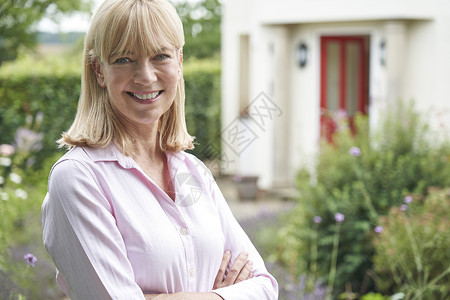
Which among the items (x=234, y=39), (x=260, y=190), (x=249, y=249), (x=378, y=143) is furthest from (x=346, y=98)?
(x=249, y=249)

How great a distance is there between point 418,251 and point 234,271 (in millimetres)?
2462

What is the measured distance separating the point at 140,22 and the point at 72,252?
0.62m

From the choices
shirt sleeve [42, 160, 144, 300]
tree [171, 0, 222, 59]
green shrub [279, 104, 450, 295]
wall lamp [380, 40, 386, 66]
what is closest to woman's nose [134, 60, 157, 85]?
shirt sleeve [42, 160, 144, 300]

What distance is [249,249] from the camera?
6.57ft

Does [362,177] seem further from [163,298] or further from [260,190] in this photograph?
[260,190]

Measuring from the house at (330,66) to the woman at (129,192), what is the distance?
19.1ft

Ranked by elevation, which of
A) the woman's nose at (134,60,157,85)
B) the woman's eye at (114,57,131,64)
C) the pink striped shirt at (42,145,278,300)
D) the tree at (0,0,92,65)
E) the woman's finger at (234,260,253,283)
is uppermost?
the tree at (0,0,92,65)

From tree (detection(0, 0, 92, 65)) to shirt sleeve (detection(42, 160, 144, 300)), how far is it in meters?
2.27

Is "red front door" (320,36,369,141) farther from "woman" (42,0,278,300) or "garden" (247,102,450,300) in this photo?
"woman" (42,0,278,300)

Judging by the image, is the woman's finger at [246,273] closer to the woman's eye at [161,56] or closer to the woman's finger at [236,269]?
the woman's finger at [236,269]

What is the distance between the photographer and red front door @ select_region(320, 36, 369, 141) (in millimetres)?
9609

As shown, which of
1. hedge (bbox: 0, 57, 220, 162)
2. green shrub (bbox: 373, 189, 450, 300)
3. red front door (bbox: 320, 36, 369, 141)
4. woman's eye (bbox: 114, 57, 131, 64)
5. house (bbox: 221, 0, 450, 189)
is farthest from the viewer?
red front door (bbox: 320, 36, 369, 141)

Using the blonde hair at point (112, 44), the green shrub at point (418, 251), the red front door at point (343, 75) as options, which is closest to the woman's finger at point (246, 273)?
the blonde hair at point (112, 44)

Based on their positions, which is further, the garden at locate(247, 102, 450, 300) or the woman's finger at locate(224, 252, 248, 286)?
the garden at locate(247, 102, 450, 300)
